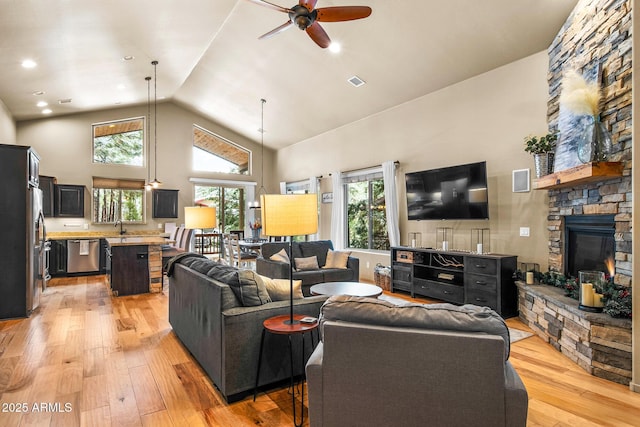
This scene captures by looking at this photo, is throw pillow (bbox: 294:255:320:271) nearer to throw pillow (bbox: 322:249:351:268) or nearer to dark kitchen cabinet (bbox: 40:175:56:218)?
throw pillow (bbox: 322:249:351:268)

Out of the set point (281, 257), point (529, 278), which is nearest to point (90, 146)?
point (281, 257)

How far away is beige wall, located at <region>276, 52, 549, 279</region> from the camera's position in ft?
14.3

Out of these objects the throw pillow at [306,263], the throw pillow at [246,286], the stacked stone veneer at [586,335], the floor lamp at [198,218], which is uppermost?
the floor lamp at [198,218]

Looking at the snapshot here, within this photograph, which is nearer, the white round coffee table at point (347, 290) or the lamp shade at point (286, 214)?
the lamp shade at point (286, 214)

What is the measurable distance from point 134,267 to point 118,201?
3.49 meters

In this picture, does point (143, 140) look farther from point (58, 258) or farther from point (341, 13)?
point (341, 13)

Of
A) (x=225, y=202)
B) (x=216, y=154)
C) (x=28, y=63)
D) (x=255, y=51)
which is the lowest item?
(x=225, y=202)

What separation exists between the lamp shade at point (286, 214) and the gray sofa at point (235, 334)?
0.57m

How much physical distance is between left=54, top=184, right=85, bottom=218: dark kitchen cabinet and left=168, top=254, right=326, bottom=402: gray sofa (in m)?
6.55

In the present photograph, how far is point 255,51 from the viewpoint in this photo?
5801 mm

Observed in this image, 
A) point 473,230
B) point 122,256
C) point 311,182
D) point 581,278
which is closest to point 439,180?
point 473,230

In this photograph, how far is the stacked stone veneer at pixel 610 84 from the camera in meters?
2.85

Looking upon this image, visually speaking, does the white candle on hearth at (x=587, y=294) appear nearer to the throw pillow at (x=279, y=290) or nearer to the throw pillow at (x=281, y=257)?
the throw pillow at (x=279, y=290)

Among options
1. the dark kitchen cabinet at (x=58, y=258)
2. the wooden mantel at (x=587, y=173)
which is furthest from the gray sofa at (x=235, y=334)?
the dark kitchen cabinet at (x=58, y=258)
